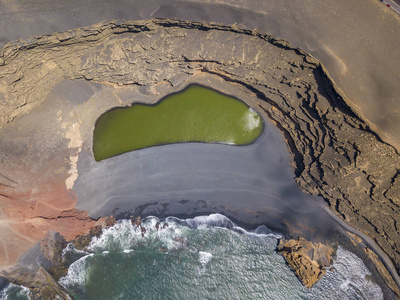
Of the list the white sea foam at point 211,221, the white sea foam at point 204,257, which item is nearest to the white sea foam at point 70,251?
the white sea foam at point 211,221

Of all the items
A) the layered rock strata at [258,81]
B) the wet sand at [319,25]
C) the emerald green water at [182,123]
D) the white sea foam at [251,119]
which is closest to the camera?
the wet sand at [319,25]

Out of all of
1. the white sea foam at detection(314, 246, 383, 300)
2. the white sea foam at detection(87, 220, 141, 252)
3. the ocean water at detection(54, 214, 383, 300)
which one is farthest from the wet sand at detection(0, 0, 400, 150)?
the white sea foam at detection(87, 220, 141, 252)

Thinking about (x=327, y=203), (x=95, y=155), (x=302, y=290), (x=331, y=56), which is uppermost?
(x=331, y=56)

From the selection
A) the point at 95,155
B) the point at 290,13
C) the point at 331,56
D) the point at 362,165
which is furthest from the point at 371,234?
the point at 95,155

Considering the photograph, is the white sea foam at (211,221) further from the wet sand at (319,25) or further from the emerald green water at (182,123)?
the wet sand at (319,25)

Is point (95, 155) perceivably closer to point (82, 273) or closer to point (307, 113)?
point (82, 273)

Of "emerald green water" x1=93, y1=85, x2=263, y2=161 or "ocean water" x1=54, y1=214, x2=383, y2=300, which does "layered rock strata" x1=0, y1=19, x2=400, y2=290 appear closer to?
"emerald green water" x1=93, y1=85, x2=263, y2=161
